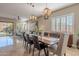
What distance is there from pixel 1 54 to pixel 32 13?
2.87 ft

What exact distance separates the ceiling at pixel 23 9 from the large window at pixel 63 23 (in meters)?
0.19

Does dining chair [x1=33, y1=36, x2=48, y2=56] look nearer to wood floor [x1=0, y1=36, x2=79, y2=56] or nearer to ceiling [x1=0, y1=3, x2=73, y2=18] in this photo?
wood floor [x1=0, y1=36, x2=79, y2=56]

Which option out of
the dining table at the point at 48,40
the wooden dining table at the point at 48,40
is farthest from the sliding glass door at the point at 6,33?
the wooden dining table at the point at 48,40

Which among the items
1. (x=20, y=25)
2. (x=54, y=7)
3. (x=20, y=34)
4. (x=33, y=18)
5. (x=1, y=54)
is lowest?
(x=1, y=54)

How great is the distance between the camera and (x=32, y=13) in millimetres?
1979

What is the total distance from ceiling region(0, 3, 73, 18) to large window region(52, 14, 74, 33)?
0.19 m

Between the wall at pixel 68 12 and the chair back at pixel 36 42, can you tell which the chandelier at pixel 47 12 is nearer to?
the wall at pixel 68 12

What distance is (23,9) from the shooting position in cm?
198

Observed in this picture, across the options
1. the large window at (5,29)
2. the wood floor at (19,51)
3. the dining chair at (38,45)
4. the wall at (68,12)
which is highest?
the wall at (68,12)

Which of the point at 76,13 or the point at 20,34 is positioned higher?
the point at 76,13

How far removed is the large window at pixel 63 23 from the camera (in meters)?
1.93

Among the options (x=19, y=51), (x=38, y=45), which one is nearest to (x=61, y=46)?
(x=38, y=45)

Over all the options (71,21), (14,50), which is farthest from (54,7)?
(14,50)

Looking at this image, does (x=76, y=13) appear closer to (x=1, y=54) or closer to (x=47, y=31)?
(x=47, y=31)
